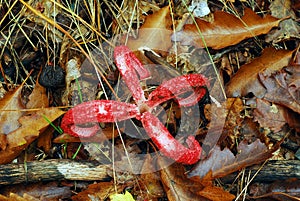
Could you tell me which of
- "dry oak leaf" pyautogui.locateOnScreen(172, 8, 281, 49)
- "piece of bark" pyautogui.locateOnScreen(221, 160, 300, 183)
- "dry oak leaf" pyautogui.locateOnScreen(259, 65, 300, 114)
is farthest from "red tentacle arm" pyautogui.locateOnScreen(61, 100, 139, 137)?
"dry oak leaf" pyautogui.locateOnScreen(259, 65, 300, 114)

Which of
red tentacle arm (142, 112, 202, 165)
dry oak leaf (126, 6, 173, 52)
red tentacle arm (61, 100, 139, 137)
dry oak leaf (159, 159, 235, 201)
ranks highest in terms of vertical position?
dry oak leaf (126, 6, 173, 52)

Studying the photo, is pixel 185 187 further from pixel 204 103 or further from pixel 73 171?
pixel 73 171

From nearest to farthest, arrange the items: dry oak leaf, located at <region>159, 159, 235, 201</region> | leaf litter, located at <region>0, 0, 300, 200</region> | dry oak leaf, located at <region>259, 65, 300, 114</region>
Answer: dry oak leaf, located at <region>159, 159, 235, 201</region>
leaf litter, located at <region>0, 0, 300, 200</region>
dry oak leaf, located at <region>259, 65, 300, 114</region>

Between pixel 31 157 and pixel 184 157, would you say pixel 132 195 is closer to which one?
pixel 184 157

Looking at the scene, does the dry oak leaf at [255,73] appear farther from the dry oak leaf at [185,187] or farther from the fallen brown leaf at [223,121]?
the dry oak leaf at [185,187]

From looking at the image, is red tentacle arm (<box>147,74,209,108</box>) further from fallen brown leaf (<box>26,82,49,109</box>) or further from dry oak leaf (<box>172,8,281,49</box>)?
fallen brown leaf (<box>26,82,49,109</box>)

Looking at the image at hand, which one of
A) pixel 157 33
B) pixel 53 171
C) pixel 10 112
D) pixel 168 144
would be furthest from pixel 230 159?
pixel 10 112

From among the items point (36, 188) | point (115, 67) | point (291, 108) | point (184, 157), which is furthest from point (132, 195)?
point (291, 108)

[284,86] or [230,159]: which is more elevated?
[284,86]
